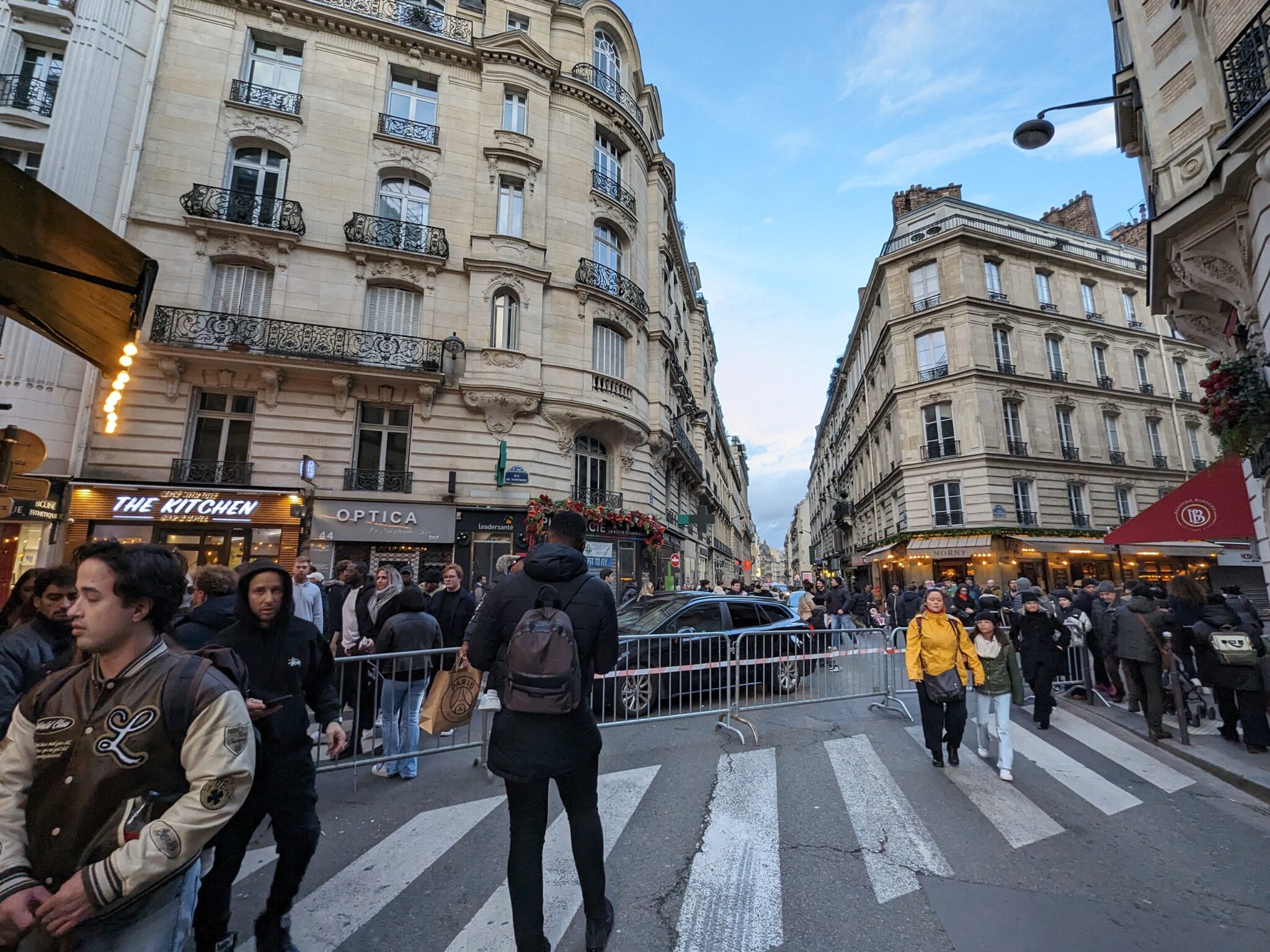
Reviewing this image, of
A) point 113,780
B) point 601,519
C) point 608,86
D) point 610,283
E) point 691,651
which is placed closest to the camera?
point 113,780

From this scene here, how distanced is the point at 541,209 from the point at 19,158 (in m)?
12.9

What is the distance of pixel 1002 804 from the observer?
4645 millimetres

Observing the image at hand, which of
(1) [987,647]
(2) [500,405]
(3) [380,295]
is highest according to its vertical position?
(3) [380,295]

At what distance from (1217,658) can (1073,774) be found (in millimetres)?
2395

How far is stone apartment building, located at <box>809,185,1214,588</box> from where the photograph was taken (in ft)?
79.9

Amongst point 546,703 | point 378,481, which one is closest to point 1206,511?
point 546,703

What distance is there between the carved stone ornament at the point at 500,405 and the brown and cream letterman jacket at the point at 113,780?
Answer: 14196mm

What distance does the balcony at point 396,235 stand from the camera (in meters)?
15.5

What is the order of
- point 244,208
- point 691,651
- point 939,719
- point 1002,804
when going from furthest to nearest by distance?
point 244,208, point 691,651, point 939,719, point 1002,804

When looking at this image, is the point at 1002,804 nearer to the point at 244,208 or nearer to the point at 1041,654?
the point at 1041,654

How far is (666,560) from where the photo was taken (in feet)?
66.8

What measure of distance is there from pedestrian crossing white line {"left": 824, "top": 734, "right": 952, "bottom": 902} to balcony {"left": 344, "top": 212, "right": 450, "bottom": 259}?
630 inches

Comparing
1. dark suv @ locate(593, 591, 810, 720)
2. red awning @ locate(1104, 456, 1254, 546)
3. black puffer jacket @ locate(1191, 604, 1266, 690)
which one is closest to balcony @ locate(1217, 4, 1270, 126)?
red awning @ locate(1104, 456, 1254, 546)

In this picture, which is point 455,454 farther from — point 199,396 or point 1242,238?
point 1242,238
